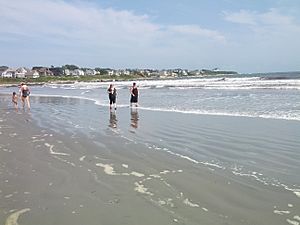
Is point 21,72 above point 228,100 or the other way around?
the other way around

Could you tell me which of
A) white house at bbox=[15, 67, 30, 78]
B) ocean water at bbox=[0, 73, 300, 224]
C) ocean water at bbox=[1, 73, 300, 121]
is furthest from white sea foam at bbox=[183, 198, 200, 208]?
white house at bbox=[15, 67, 30, 78]

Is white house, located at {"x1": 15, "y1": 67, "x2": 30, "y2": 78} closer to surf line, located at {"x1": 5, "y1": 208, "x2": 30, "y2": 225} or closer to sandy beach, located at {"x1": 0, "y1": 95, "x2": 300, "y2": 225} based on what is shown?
sandy beach, located at {"x1": 0, "y1": 95, "x2": 300, "y2": 225}

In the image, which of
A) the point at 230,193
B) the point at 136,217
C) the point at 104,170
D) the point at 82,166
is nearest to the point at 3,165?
the point at 82,166

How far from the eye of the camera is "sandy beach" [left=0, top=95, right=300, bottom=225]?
537cm

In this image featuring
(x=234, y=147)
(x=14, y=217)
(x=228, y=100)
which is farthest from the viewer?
(x=228, y=100)

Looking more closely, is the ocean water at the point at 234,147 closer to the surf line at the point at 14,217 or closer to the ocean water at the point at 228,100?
the ocean water at the point at 228,100

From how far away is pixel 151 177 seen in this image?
24.0 ft

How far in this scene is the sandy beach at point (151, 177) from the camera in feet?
17.6

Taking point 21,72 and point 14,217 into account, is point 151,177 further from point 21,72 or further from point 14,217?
point 21,72

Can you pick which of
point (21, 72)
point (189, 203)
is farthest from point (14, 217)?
point (21, 72)

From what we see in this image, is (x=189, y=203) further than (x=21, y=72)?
No

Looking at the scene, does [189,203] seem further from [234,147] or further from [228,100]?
[228,100]

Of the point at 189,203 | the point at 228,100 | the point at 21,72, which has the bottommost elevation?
the point at 21,72

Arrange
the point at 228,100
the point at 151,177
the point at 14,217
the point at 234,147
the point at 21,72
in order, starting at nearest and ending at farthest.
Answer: the point at 14,217
the point at 151,177
the point at 234,147
the point at 228,100
the point at 21,72
